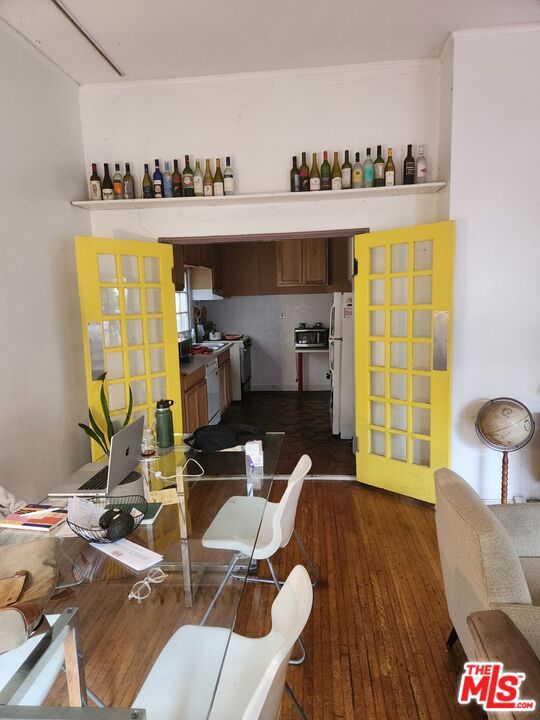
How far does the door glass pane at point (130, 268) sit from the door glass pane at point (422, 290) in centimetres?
217

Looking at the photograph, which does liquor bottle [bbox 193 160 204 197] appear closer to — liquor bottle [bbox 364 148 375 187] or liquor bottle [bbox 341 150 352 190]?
liquor bottle [bbox 341 150 352 190]

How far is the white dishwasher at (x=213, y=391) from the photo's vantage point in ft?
16.5

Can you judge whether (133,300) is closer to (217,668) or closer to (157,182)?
(157,182)

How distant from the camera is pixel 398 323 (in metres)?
3.32

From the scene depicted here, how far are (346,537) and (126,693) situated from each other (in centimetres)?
186

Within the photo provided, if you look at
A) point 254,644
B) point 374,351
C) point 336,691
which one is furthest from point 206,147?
point 336,691

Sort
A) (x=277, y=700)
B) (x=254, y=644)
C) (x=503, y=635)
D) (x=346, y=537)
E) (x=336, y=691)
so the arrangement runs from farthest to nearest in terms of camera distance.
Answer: (x=346, y=537), (x=336, y=691), (x=254, y=644), (x=503, y=635), (x=277, y=700)

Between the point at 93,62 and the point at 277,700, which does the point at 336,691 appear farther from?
the point at 93,62

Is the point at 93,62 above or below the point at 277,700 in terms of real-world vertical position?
above

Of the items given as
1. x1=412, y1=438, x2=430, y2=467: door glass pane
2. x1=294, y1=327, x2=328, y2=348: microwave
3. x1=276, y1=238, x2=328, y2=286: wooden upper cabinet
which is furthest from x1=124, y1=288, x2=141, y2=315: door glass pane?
x1=294, y1=327, x2=328, y2=348: microwave

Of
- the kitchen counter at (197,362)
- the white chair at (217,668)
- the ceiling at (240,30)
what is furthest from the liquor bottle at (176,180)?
the white chair at (217,668)

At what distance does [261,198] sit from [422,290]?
4.57 ft

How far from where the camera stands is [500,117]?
2.88 m

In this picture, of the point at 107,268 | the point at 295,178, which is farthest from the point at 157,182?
the point at 295,178
